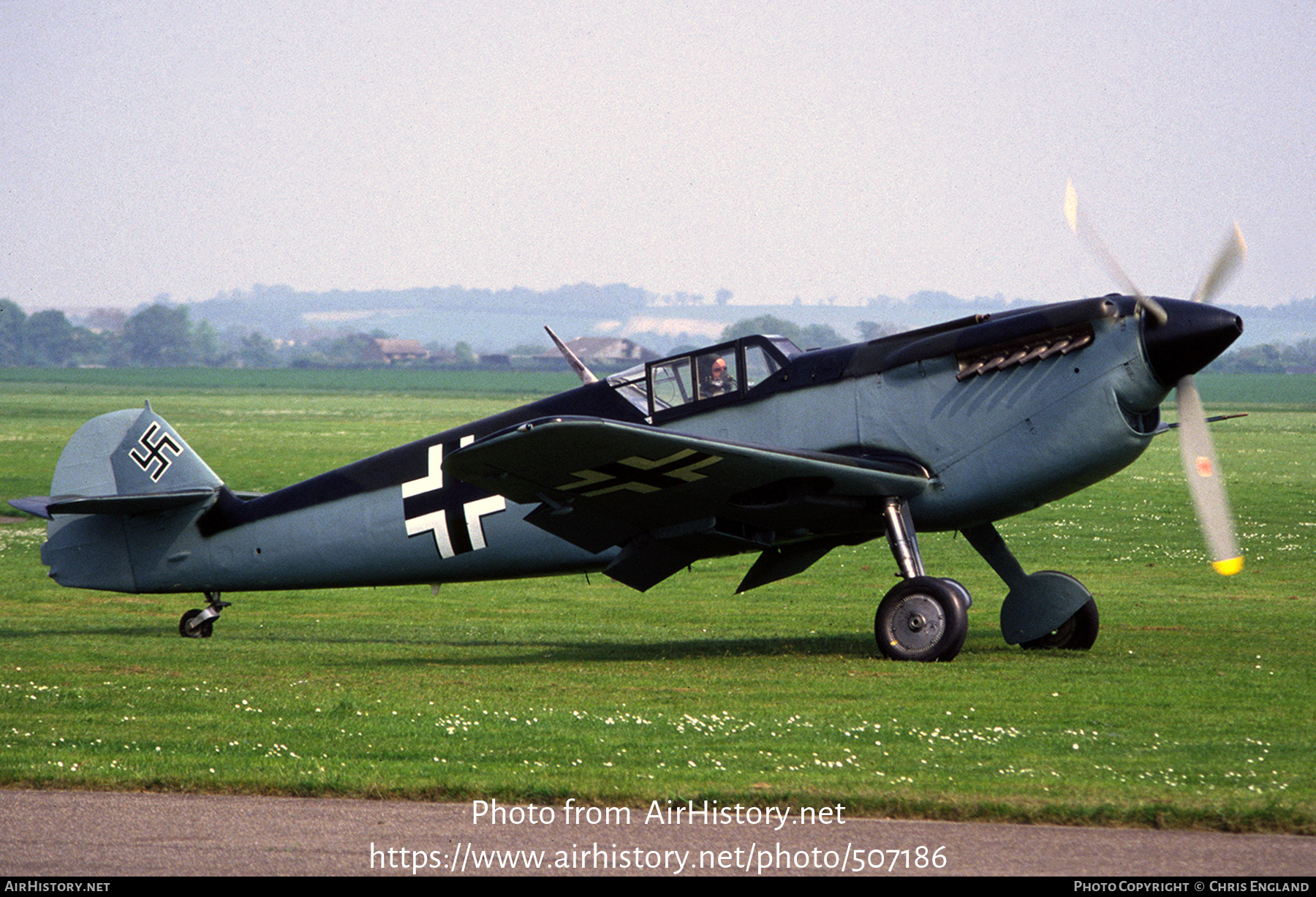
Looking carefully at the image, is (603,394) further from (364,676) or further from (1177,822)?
(1177,822)

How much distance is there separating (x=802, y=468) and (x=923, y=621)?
1.51 meters

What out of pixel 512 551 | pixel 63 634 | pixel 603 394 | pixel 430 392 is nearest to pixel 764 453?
pixel 603 394

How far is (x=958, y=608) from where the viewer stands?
10758 millimetres

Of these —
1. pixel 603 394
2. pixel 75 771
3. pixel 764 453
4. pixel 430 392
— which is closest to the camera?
pixel 75 771

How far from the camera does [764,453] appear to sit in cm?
1055

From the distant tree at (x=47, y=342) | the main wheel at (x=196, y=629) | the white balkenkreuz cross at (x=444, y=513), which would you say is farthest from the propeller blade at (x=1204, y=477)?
the distant tree at (x=47, y=342)

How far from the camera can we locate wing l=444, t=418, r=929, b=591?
10188 millimetres

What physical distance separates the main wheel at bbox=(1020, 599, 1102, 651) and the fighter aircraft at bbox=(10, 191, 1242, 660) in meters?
0.02

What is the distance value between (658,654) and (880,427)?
2.85 m

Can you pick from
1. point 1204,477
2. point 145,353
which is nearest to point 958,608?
point 1204,477

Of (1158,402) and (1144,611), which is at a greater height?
(1158,402)

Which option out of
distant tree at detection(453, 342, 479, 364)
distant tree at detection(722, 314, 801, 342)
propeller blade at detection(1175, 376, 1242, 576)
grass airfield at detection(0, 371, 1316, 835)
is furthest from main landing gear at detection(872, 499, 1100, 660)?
distant tree at detection(453, 342, 479, 364)

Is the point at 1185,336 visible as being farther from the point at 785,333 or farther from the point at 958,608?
the point at 785,333

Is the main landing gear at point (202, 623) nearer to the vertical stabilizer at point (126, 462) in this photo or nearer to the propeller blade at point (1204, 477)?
the vertical stabilizer at point (126, 462)
